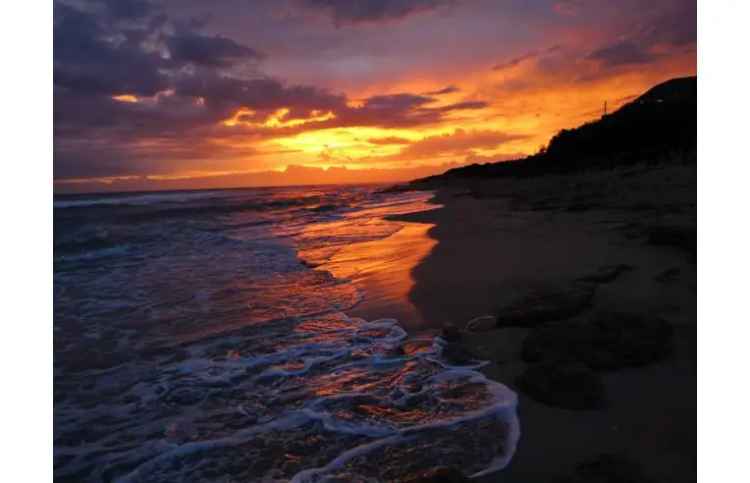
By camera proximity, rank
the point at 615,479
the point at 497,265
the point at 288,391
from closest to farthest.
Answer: the point at 615,479
the point at 288,391
the point at 497,265

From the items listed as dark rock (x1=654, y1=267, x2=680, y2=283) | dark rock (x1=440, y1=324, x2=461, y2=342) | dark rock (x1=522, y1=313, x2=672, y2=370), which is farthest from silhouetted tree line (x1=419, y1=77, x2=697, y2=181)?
dark rock (x1=440, y1=324, x2=461, y2=342)

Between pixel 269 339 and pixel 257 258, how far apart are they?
5.60 metres

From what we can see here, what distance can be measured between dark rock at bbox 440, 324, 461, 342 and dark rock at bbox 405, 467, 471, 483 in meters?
1.87

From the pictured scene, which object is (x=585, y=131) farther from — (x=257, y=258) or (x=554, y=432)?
(x=554, y=432)

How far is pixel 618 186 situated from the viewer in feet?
43.7

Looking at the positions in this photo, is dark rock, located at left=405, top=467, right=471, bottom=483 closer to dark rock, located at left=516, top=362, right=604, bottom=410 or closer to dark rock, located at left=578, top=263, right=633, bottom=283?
dark rock, located at left=516, top=362, right=604, bottom=410

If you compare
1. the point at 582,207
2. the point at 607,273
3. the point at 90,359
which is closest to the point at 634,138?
the point at 582,207

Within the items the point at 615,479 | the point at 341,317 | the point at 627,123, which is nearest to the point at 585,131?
the point at 627,123

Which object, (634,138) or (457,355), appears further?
(634,138)

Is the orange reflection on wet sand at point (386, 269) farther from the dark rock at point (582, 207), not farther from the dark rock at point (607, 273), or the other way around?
the dark rock at point (582, 207)

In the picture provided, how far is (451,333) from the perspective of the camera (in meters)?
3.95

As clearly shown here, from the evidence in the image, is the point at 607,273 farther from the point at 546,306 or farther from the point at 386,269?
the point at 386,269

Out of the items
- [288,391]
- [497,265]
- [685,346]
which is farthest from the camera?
[497,265]

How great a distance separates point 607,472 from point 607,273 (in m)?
3.15
